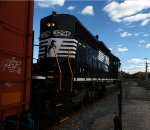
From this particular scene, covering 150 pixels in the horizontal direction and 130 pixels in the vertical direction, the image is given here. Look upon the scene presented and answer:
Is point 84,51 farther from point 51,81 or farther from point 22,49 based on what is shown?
point 22,49

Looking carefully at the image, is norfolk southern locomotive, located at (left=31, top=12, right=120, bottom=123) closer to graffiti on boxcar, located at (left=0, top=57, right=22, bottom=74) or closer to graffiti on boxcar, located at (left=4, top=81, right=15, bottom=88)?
graffiti on boxcar, located at (left=0, top=57, right=22, bottom=74)

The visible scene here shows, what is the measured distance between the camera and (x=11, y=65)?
5098 millimetres

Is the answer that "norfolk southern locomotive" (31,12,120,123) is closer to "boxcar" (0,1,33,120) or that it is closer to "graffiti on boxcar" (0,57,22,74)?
"boxcar" (0,1,33,120)

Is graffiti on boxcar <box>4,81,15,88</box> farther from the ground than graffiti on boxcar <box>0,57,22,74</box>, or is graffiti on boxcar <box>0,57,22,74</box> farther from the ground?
graffiti on boxcar <box>0,57,22,74</box>

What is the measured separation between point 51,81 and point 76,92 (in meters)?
2.69

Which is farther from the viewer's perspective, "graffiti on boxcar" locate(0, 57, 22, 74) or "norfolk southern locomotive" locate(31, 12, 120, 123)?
"norfolk southern locomotive" locate(31, 12, 120, 123)

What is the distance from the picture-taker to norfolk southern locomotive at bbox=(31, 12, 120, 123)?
8.17 metres

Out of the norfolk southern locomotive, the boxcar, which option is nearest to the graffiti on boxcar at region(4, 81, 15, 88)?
the boxcar

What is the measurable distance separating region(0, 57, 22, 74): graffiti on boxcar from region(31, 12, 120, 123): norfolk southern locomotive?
279 centimetres

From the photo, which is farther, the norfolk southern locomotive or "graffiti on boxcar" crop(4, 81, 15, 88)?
the norfolk southern locomotive

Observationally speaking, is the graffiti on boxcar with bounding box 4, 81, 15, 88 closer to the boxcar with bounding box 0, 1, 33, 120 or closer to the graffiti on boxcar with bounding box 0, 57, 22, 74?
the boxcar with bounding box 0, 1, 33, 120

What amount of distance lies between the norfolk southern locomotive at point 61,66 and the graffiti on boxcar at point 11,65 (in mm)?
2787

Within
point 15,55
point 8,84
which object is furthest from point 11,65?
point 8,84

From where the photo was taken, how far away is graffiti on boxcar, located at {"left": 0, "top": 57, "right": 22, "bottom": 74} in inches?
192
